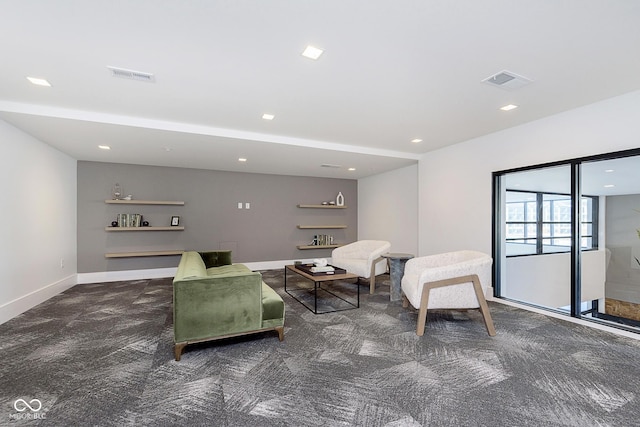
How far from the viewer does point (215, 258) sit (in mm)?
5137

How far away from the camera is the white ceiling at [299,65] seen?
6.19 ft

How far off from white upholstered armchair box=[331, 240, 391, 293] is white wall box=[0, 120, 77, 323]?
451cm

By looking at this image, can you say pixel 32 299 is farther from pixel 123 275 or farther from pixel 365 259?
pixel 365 259

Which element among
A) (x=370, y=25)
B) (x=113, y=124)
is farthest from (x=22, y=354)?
(x=370, y=25)

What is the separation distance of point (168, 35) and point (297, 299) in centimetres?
358

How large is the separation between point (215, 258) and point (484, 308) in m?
4.06

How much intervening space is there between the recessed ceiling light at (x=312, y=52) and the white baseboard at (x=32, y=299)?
4.38 metres

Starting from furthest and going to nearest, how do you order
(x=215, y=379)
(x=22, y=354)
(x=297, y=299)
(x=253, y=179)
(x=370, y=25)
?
(x=253, y=179) → (x=297, y=299) → (x=22, y=354) → (x=215, y=379) → (x=370, y=25)

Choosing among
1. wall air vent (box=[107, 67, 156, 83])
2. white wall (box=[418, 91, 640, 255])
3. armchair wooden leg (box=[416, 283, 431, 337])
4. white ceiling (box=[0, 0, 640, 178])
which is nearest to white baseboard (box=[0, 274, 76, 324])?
white ceiling (box=[0, 0, 640, 178])

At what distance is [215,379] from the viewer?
2.28 meters

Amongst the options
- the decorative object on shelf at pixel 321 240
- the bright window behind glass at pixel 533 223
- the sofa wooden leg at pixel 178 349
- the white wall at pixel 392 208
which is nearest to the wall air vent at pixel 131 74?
the sofa wooden leg at pixel 178 349

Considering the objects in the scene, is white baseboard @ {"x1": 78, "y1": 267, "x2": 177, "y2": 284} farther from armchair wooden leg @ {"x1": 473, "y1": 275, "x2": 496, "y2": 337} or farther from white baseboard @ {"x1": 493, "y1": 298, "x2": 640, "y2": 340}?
white baseboard @ {"x1": 493, "y1": 298, "x2": 640, "y2": 340}

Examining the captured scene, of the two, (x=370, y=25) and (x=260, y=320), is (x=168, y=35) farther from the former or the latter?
(x=260, y=320)

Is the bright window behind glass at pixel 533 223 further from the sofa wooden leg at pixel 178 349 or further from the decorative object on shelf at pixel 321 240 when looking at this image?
the sofa wooden leg at pixel 178 349
